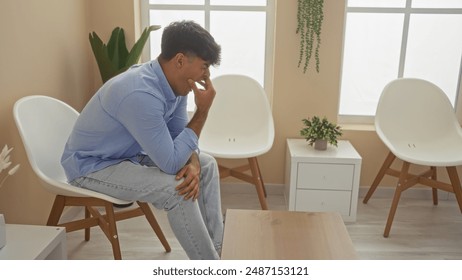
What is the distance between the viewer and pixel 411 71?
10.2 feet

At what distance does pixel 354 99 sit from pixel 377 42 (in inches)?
16.2

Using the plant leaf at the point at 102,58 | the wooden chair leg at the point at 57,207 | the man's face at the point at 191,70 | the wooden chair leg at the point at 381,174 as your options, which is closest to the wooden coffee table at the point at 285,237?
the man's face at the point at 191,70

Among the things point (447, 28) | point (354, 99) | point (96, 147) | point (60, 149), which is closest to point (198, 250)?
point (96, 147)

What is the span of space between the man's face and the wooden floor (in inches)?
36.6

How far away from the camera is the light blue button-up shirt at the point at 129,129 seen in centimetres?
158

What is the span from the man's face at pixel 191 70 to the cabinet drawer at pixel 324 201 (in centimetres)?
119

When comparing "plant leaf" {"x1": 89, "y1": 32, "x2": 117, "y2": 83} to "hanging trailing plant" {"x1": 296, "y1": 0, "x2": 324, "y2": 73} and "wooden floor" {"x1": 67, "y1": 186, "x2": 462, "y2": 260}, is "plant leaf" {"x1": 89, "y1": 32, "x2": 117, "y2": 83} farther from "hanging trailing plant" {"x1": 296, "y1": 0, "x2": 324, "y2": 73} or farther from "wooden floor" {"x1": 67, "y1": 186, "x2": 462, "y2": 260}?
"hanging trailing plant" {"x1": 296, "y1": 0, "x2": 324, "y2": 73}

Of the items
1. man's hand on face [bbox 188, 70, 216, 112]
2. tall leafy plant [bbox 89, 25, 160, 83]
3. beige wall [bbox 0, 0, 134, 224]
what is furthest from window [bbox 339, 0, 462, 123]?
man's hand on face [bbox 188, 70, 216, 112]

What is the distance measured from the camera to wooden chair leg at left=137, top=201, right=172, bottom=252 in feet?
6.80

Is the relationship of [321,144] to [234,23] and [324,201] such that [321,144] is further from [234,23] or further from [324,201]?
[234,23]

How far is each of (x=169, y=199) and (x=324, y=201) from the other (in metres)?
1.28

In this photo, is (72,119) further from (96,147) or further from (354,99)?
(354,99)

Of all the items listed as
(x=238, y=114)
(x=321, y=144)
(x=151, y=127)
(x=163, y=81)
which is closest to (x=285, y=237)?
(x=151, y=127)

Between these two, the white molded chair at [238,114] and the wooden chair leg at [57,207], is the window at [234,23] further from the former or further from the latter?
the wooden chair leg at [57,207]
